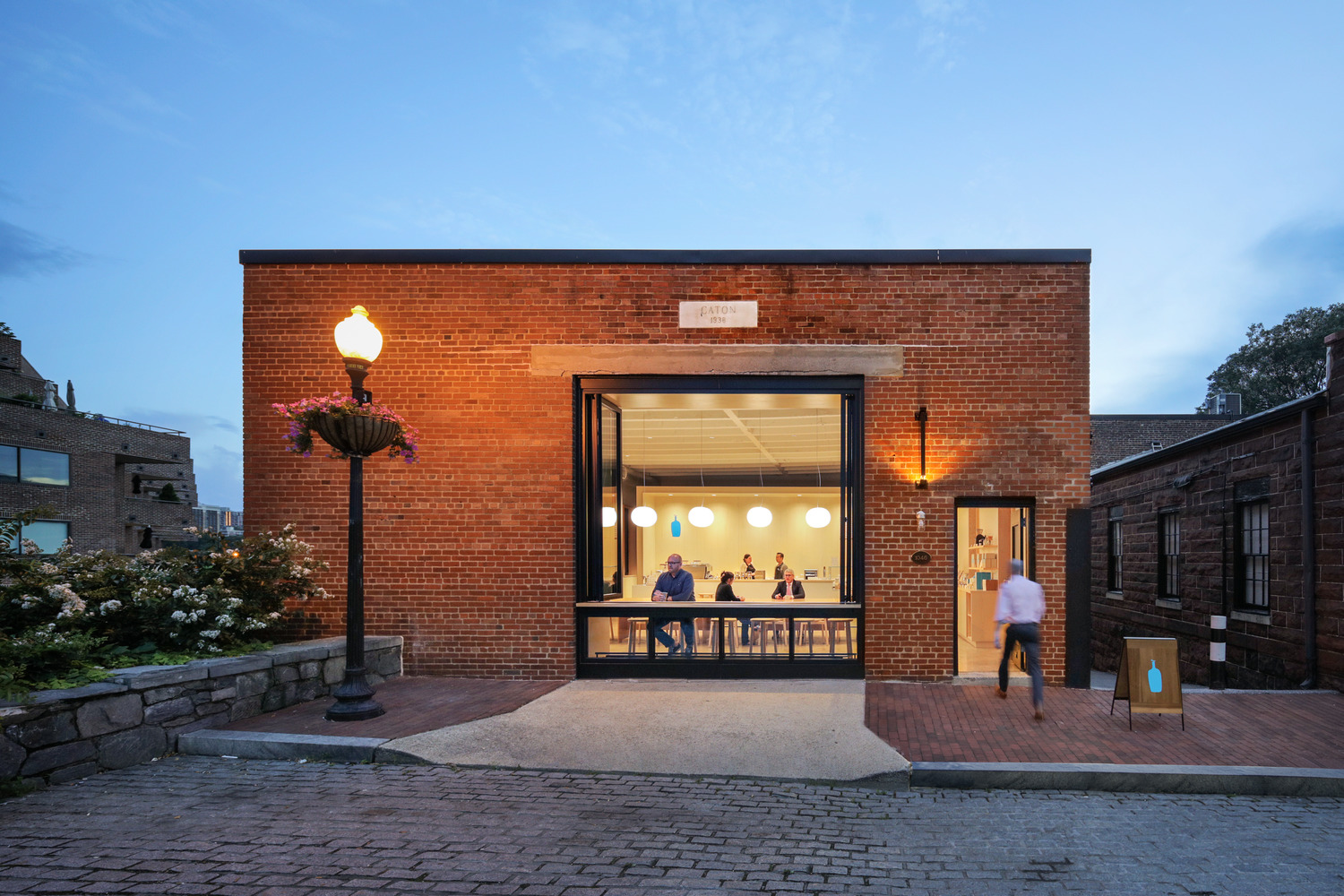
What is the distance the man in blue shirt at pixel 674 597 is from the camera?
9.49 m

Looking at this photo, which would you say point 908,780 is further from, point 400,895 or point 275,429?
point 275,429

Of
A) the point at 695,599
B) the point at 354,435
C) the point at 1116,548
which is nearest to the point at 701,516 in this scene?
the point at 695,599

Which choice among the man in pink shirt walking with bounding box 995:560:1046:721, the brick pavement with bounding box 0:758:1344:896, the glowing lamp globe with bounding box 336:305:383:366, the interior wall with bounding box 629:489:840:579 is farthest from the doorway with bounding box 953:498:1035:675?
the glowing lamp globe with bounding box 336:305:383:366

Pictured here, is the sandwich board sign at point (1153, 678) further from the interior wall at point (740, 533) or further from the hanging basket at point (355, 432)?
the interior wall at point (740, 533)

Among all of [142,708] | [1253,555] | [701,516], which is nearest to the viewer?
[142,708]

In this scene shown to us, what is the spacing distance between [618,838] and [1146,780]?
406 centimetres

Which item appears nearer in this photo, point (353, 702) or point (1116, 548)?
point (353, 702)

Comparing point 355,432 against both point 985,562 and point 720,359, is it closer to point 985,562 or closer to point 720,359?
point 720,359

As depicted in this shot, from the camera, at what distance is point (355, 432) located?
745 cm

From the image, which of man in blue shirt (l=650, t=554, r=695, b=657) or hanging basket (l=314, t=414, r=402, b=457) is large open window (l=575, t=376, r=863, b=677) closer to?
man in blue shirt (l=650, t=554, r=695, b=657)

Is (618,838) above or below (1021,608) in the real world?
below

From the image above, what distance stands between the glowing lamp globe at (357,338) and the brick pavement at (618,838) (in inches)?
149

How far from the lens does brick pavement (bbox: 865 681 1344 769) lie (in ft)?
20.6

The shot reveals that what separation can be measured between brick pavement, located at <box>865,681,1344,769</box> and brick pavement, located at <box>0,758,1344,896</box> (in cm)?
59
